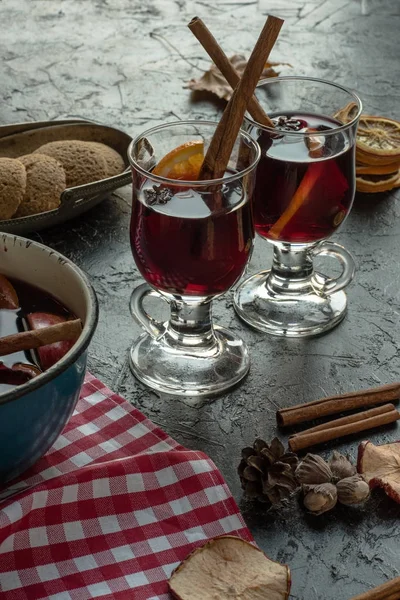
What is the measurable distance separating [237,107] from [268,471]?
359mm

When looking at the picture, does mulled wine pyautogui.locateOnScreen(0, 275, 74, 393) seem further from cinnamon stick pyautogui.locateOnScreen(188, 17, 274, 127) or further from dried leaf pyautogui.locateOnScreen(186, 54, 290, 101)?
dried leaf pyautogui.locateOnScreen(186, 54, 290, 101)

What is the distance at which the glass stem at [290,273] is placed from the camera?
47.5 inches

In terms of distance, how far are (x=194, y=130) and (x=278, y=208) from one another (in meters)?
0.13

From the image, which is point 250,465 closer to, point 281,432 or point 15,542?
point 281,432

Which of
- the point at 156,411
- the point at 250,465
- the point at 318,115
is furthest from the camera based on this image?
the point at 318,115

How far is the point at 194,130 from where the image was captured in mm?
1078

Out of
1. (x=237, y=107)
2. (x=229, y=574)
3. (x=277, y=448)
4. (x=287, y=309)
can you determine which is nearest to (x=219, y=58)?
(x=237, y=107)

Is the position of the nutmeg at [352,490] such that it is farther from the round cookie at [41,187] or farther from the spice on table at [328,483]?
the round cookie at [41,187]

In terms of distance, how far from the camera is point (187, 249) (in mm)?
982

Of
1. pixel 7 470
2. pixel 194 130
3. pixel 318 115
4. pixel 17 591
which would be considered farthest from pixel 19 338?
pixel 318 115

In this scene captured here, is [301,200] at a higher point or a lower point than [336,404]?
higher

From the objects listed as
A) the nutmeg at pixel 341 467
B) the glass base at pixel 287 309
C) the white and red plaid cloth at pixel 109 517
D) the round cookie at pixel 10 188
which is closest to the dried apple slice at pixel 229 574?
the white and red plaid cloth at pixel 109 517

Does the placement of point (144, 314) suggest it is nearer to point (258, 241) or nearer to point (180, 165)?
point (180, 165)

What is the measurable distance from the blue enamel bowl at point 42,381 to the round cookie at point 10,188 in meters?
0.28
